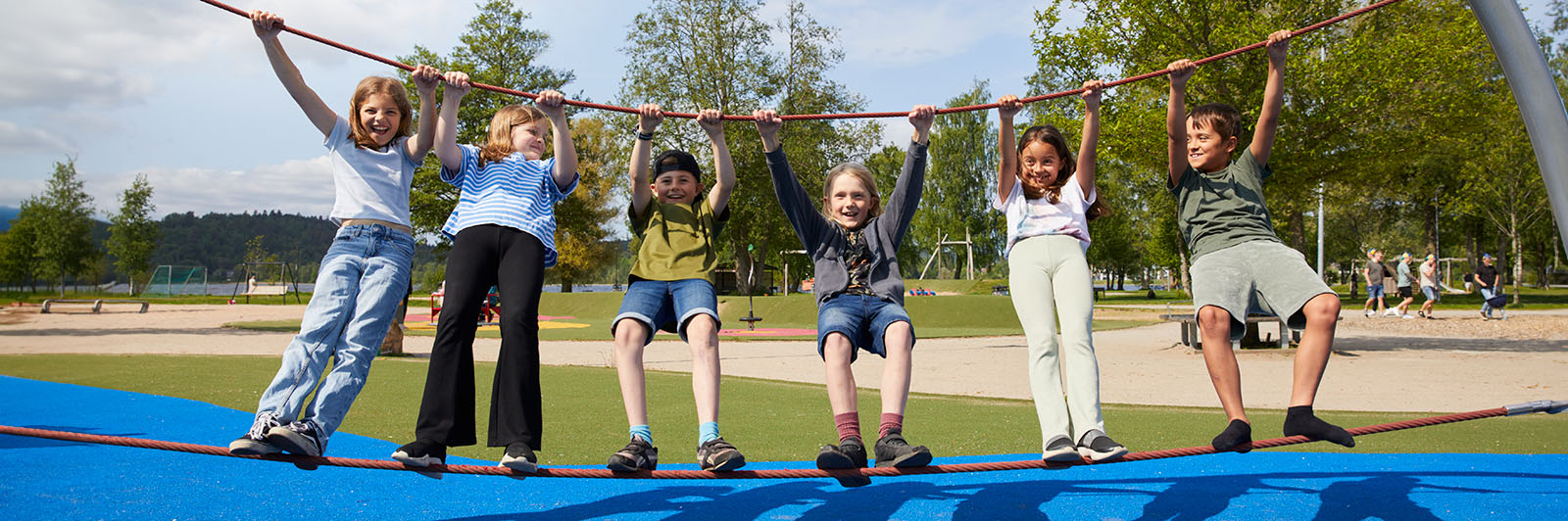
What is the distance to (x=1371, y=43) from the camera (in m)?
13.5

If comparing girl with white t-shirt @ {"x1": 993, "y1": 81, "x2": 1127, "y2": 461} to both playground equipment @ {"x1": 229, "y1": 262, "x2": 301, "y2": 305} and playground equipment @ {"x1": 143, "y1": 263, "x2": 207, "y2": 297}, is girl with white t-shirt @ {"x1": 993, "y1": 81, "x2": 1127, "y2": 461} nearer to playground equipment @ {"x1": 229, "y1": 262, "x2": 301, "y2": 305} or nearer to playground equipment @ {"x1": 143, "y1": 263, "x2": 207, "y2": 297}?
playground equipment @ {"x1": 229, "y1": 262, "x2": 301, "y2": 305}

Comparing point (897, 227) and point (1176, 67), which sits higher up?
point (1176, 67)

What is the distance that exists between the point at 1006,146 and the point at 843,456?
1.51 m

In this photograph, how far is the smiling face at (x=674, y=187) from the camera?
387 cm

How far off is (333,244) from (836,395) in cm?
212

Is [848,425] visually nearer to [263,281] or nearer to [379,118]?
[379,118]

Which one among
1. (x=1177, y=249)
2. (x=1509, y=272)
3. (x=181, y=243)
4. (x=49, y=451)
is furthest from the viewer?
(x=181, y=243)

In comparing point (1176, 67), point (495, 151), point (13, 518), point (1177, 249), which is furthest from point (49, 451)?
point (1177, 249)

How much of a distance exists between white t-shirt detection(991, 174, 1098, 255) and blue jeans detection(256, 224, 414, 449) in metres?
2.59

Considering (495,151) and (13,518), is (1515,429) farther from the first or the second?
(13,518)

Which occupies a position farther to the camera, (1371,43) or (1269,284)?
(1371,43)

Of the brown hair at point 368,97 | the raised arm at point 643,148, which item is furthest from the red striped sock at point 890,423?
the brown hair at point 368,97

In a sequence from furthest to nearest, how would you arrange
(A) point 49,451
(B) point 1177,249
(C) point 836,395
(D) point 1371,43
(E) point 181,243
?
(E) point 181,243 < (B) point 1177,249 < (D) point 1371,43 < (A) point 49,451 < (C) point 836,395

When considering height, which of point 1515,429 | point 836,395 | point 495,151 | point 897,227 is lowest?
point 1515,429
